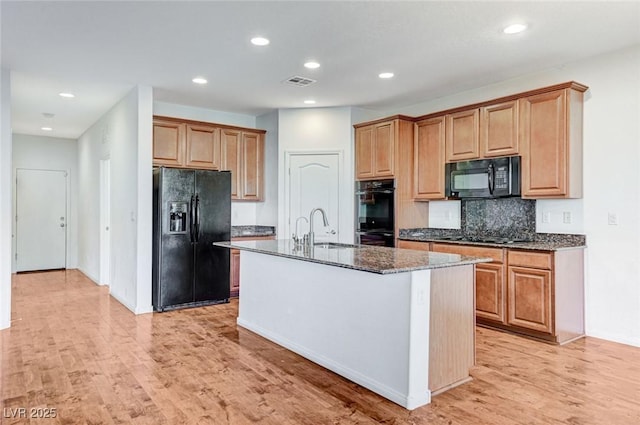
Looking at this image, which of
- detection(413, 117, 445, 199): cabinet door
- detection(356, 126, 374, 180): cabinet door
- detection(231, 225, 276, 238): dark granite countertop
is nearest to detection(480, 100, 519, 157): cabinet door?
detection(413, 117, 445, 199): cabinet door

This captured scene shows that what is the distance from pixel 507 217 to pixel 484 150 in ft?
2.56

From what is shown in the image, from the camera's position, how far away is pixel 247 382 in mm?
2920

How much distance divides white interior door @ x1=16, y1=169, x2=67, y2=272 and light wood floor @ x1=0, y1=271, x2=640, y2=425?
4331 mm

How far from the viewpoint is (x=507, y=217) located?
465cm

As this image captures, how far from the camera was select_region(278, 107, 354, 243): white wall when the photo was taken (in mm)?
5746

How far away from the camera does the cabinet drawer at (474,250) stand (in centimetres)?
412

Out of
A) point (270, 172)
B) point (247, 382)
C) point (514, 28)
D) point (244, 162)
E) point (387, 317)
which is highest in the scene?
point (514, 28)

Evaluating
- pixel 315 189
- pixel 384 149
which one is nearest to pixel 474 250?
pixel 384 149

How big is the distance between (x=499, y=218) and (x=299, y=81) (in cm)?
270

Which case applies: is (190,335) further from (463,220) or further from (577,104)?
→ (577,104)

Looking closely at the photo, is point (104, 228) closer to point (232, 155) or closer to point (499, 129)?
point (232, 155)

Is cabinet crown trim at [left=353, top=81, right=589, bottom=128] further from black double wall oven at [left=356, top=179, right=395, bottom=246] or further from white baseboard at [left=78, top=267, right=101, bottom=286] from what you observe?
white baseboard at [left=78, top=267, right=101, bottom=286]

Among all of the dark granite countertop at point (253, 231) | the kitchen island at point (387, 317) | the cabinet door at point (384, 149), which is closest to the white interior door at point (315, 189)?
the dark granite countertop at point (253, 231)

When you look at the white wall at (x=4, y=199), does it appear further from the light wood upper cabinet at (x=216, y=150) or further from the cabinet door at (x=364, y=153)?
the cabinet door at (x=364, y=153)
